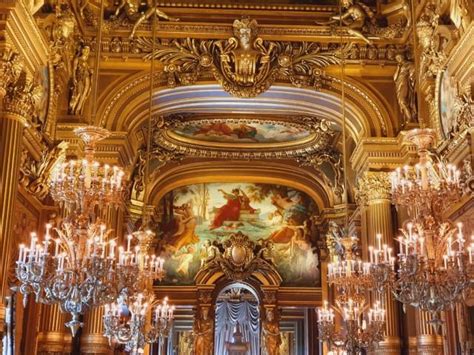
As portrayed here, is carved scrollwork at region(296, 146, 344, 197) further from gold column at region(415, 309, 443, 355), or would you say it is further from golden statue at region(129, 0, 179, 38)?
gold column at region(415, 309, 443, 355)

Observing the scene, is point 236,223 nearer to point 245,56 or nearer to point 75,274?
point 245,56

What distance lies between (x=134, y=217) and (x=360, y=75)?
306 inches

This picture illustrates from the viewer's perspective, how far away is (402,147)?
38.8ft

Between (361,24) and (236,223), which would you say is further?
(236,223)

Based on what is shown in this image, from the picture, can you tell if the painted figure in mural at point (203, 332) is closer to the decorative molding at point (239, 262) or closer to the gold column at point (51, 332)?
the decorative molding at point (239, 262)

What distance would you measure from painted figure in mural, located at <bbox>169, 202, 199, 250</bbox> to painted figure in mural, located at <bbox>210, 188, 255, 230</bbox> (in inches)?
24.1

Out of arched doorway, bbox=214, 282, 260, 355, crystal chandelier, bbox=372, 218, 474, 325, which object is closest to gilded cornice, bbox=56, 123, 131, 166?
crystal chandelier, bbox=372, 218, 474, 325

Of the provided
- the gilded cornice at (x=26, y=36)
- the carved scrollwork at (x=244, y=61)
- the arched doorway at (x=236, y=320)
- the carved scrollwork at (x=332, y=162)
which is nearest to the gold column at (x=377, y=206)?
the carved scrollwork at (x=244, y=61)

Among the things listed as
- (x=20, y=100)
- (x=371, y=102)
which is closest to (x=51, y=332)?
(x=20, y=100)

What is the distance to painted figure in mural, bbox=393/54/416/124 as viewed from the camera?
11898 mm

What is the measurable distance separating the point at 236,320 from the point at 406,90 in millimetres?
13666

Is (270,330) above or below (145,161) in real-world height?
below

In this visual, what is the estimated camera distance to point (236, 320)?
23.7m

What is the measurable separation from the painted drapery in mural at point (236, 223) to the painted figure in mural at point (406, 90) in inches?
334
